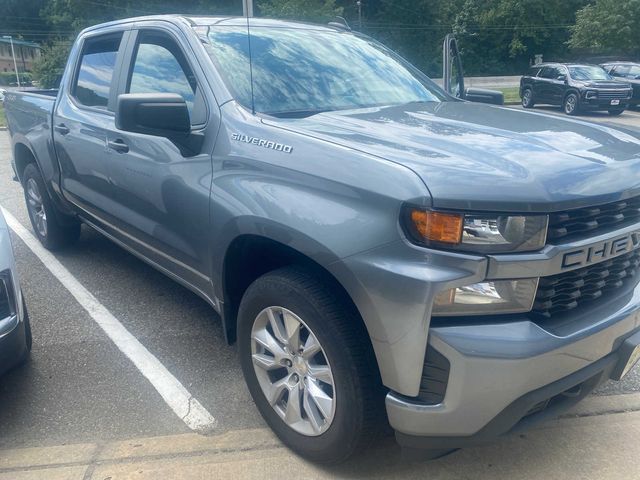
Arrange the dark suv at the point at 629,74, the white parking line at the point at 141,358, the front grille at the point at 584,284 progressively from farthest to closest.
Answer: the dark suv at the point at 629,74 < the white parking line at the point at 141,358 < the front grille at the point at 584,284

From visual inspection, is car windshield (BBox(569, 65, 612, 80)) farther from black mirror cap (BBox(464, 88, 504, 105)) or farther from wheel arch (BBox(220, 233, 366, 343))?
wheel arch (BBox(220, 233, 366, 343))

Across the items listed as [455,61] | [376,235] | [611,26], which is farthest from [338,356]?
[611,26]

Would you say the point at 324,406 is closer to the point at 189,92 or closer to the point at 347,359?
the point at 347,359

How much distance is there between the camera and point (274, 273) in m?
2.54

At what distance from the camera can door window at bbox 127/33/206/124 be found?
3.11m

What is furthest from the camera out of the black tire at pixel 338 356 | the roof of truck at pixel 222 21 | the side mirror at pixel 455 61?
the side mirror at pixel 455 61

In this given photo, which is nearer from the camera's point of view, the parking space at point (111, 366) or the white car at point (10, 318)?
the white car at point (10, 318)

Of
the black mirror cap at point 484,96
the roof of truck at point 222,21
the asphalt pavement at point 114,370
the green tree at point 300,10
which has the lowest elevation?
the asphalt pavement at point 114,370

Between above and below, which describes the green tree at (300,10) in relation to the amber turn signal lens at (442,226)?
above

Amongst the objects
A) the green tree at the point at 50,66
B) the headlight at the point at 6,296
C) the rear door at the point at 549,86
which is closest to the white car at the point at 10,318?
the headlight at the point at 6,296

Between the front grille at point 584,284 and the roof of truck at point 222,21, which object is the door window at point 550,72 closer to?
the roof of truck at point 222,21

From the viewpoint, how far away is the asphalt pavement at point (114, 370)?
2.91m

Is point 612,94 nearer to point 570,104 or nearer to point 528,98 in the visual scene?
point 570,104

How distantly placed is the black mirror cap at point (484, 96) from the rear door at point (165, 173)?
2.27 meters
